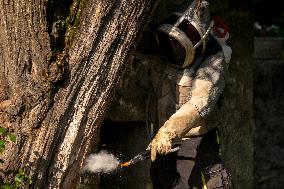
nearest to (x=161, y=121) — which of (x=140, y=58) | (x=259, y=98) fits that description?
(x=140, y=58)

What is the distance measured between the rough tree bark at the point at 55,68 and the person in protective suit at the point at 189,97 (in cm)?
70

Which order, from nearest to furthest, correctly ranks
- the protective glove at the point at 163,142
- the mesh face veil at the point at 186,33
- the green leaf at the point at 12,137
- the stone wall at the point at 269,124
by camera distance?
the green leaf at the point at 12,137
the protective glove at the point at 163,142
the mesh face veil at the point at 186,33
the stone wall at the point at 269,124

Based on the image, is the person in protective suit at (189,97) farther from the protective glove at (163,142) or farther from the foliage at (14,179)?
the foliage at (14,179)

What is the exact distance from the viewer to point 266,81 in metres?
8.25

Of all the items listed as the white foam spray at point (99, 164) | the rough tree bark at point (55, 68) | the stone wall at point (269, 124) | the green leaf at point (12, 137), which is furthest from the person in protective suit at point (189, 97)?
the stone wall at point (269, 124)

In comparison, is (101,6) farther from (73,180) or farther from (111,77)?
(73,180)

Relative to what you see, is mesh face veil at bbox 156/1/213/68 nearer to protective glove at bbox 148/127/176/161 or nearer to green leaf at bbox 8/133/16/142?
protective glove at bbox 148/127/176/161

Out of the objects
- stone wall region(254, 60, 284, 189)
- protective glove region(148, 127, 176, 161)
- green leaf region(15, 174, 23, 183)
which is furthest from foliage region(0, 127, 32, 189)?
stone wall region(254, 60, 284, 189)

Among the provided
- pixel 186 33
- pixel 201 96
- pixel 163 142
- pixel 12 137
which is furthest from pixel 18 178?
pixel 186 33

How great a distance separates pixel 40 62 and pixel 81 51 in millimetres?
264

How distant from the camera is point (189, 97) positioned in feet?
16.9

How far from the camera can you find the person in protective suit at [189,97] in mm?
4945

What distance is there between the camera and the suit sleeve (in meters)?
4.87

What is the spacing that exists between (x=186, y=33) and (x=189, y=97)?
0.49 metres
